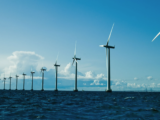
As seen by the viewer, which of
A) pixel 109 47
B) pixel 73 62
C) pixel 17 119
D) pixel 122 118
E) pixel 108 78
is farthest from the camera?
pixel 73 62

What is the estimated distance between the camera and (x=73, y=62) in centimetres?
19962

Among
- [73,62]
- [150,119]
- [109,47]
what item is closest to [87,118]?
[150,119]

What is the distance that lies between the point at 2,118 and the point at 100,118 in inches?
530

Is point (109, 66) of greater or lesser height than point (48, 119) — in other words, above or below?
above

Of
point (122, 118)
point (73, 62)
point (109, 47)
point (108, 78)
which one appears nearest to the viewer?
point (122, 118)

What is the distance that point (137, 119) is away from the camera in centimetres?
2822

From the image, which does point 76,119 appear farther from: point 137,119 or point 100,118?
point 137,119

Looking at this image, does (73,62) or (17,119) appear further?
(73,62)

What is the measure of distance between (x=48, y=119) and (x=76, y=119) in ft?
12.5

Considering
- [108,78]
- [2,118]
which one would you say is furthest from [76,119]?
[108,78]

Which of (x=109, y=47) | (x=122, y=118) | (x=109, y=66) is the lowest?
(x=122, y=118)

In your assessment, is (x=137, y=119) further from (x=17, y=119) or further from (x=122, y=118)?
(x=17, y=119)

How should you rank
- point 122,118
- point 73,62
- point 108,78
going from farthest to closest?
point 73,62, point 108,78, point 122,118

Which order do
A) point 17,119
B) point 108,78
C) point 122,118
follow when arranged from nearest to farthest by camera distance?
point 17,119 → point 122,118 → point 108,78
